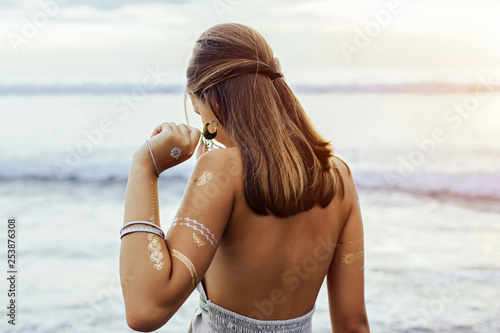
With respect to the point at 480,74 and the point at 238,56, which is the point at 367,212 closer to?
the point at 238,56

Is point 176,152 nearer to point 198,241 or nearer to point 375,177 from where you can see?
point 198,241

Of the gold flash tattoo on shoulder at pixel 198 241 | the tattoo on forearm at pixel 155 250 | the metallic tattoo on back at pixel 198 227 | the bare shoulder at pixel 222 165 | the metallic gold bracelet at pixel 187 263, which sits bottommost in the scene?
the metallic gold bracelet at pixel 187 263

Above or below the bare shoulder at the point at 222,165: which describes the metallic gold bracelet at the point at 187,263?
below

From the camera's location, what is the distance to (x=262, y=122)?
56.7 inches

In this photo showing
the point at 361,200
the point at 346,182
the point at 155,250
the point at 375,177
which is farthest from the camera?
the point at 375,177

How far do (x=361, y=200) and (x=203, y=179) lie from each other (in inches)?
296

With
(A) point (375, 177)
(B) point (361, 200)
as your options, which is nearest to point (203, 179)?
(B) point (361, 200)

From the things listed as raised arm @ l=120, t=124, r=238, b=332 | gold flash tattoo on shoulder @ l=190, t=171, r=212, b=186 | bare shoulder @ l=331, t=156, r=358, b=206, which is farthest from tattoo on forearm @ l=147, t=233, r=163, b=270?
bare shoulder @ l=331, t=156, r=358, b=206

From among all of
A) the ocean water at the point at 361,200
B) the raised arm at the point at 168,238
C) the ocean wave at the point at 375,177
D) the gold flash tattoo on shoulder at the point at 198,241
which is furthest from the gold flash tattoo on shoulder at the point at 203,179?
the ocean wave at the point at 375,177

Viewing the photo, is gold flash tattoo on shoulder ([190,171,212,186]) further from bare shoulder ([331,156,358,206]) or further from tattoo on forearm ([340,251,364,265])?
tattoo on forearm ([340,251,364,265])

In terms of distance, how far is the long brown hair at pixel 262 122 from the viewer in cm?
140

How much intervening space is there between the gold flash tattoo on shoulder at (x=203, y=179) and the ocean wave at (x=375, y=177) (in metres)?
8.28

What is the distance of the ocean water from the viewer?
4.95 m

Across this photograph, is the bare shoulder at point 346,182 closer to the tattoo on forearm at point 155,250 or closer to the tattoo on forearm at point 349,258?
the tattoo on forearm at point 349,258
